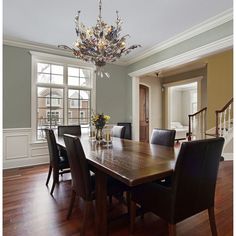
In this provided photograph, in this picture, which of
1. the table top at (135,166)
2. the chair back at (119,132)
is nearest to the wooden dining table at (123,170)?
the table top at (135,166)

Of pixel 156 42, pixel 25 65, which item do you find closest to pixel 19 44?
pixel 25 65

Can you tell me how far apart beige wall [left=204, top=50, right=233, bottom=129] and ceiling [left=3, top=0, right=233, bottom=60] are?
256 cm

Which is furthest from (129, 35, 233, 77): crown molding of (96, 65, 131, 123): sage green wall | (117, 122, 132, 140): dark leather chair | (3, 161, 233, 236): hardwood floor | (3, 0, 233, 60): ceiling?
(3, 161, 233, 236): hardwood floor

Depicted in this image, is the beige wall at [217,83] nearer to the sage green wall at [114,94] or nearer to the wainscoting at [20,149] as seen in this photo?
the sage green wall at [114,94]

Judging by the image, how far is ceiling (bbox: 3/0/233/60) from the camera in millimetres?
2787

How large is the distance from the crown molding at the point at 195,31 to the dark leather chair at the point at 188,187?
2.54 m

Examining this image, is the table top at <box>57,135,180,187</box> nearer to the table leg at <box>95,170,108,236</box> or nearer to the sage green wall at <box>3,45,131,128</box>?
the table leg at <box>95,170,108,236</box>

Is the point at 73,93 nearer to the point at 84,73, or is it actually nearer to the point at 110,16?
the point at 84,73

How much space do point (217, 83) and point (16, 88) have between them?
5503 millimetres

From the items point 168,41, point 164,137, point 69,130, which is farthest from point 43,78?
point 164,137

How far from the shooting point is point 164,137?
272 cm

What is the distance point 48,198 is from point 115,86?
12.1 feet

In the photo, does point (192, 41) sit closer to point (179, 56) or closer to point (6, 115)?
point (179, 56)

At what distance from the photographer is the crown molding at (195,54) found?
3117mm
